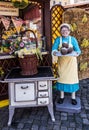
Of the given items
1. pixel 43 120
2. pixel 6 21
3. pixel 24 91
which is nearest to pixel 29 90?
pixel 24 91

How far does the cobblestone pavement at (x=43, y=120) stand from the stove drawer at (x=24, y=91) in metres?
0.37

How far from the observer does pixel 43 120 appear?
298cm

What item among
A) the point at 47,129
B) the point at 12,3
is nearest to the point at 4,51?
the point at 12,3

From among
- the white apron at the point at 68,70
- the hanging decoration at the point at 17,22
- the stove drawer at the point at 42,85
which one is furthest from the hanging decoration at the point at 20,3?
the stove drawer at the point at 42,85

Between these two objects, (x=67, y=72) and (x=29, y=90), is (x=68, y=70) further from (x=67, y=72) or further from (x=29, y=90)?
(x=29, y=90)

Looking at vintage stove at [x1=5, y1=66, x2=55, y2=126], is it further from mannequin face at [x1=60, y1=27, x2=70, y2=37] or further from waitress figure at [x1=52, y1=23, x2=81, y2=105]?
mannequin face at [x1=60, y1=27, x2=70, y2=37]

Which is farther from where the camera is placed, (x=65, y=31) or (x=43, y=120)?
(x=65, y=31)

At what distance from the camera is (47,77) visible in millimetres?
2785

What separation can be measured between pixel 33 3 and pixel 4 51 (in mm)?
1003

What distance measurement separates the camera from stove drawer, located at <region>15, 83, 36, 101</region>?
2.78 meters

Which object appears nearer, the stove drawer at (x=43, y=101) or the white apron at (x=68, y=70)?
the stove drawer at (x=43, y=101)

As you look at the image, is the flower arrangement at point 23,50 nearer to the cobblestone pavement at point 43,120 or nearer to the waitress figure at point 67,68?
the waitress figure at point 67,68

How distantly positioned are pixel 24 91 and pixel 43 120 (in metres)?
0.54

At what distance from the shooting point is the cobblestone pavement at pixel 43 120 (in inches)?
110
